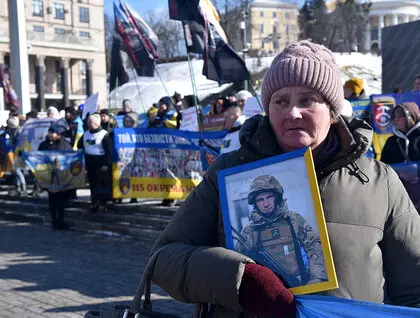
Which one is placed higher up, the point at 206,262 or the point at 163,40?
the point at 163,40

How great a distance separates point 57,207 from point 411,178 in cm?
766

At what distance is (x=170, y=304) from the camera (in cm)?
621

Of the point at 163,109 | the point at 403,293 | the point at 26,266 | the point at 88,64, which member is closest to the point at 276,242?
the point at 403,293

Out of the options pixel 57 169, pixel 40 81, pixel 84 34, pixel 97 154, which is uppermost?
pixel 84 34

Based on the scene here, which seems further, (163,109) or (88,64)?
(88,64)

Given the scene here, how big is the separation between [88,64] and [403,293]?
93624 millimetres

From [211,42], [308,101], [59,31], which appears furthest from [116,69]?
[59,31]

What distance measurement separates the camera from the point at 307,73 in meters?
1.99

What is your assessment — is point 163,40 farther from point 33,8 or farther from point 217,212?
point 217,212

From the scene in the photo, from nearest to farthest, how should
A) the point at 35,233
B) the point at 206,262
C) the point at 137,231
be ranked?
the point at 206,262
the point at 137,231
the point at 35,233

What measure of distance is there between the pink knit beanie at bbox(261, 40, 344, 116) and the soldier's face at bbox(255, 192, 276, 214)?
37cm

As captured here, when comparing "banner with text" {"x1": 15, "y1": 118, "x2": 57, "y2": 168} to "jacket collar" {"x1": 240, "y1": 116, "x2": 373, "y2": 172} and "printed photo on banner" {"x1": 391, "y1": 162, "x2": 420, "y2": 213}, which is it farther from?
"jacket collar" {"x1": 240, "y1": 116, "x2": 373, "y2": 172}

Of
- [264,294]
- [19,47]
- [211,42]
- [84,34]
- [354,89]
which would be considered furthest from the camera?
[84,34]

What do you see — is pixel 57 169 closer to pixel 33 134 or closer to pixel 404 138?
pixel 33 134
